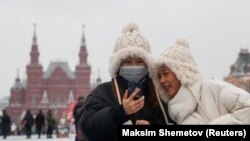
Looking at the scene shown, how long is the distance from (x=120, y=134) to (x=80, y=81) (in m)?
86.3

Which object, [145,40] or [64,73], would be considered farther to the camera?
[64,73]

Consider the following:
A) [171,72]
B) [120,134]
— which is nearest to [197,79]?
[171,72]

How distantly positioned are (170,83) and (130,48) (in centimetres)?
25

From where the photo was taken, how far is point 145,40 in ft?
9.27

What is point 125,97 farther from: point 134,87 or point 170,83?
point 170,83

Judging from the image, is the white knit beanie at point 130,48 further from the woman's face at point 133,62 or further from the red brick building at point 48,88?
the red brick building at point 48,88

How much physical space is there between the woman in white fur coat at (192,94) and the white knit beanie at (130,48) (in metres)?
0.07

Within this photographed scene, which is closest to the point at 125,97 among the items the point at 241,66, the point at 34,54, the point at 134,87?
the point at 134,87

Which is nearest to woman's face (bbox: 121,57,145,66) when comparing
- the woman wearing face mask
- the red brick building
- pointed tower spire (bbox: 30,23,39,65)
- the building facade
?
the woman wearing face mask

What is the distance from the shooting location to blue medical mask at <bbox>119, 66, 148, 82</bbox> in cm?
270

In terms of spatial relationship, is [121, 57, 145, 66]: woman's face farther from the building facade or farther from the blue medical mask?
the building facade

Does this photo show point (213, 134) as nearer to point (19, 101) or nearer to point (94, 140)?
point (94, 140)

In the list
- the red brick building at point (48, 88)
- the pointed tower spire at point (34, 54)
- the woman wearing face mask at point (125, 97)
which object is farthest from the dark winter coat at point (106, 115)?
the pointed tower spire at point (34, 54)

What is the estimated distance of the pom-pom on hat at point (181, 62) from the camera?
2717 millimetres
